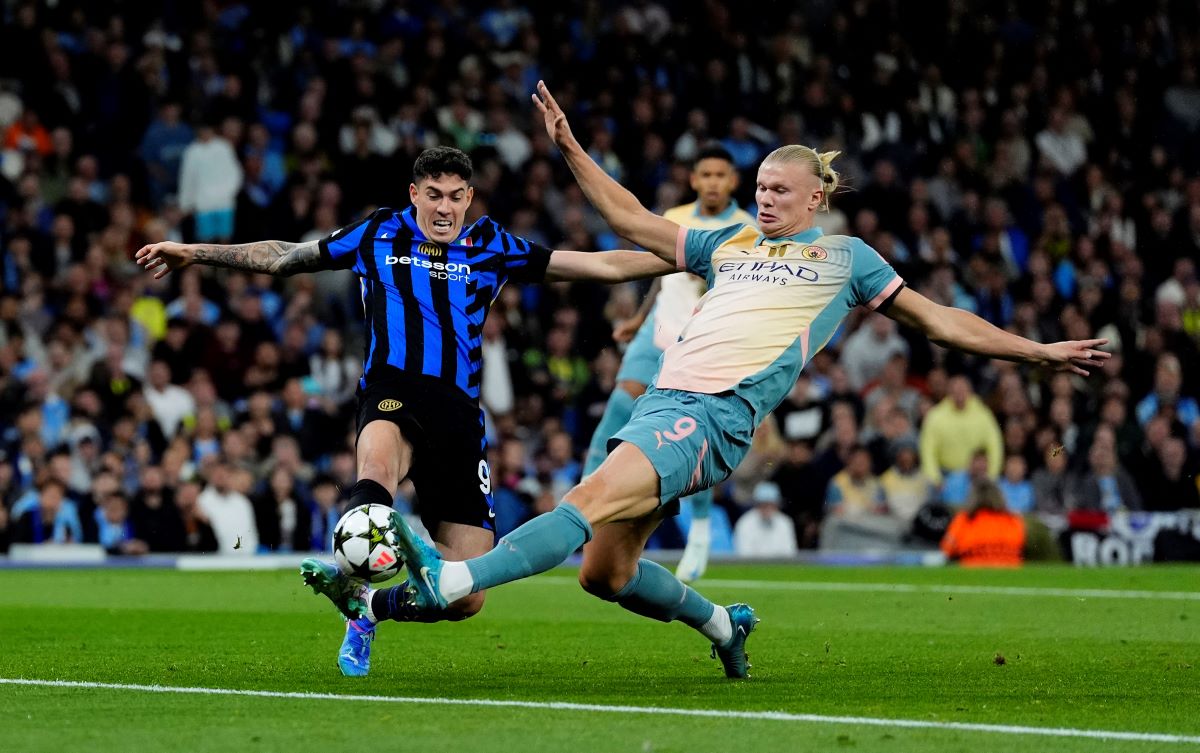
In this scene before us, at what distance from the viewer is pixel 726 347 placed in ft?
24.5

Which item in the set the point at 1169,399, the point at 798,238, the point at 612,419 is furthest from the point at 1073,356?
the point at 1169,399

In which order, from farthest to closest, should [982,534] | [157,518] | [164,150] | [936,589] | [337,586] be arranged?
[164,150]
[982,534]
[157,518]
[936,589]
[337,586]

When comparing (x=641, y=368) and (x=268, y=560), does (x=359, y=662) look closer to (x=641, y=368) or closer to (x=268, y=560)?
(x=641, y=368)

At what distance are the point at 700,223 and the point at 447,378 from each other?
13.3 ft

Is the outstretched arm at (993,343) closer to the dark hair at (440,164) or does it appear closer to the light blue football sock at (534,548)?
the light blue football sock at (534,548)

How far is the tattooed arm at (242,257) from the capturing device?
321 inches

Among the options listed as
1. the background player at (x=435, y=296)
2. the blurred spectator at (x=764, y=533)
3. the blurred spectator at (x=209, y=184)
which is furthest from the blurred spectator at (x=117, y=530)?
the background player at (x=435, y=296)

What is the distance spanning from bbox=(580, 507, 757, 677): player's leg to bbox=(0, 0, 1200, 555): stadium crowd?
9.52m

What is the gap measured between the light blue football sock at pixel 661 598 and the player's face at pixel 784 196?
56.4 inches

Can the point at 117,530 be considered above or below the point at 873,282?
below

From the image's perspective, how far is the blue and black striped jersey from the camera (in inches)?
327

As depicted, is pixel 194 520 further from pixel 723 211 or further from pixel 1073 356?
pixel 1073 356

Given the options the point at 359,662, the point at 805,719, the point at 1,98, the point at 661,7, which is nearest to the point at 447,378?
the point at 359,662

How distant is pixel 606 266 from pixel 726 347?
108cm
